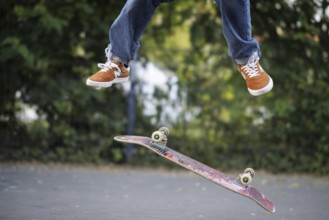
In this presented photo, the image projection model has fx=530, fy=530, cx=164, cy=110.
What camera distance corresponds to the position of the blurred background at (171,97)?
7664 mm

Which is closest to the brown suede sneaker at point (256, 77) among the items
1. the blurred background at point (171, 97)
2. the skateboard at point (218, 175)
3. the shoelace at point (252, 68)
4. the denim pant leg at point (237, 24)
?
the shoelace at point (252, 68)

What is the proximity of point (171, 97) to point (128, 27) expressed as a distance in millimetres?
4555

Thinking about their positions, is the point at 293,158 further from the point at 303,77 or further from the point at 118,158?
the point at 118,158

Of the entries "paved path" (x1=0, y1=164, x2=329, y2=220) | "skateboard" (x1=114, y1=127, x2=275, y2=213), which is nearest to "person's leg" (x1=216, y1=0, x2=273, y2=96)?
"skateboard" (x1=114, y1=127, x2=275, y2=213)

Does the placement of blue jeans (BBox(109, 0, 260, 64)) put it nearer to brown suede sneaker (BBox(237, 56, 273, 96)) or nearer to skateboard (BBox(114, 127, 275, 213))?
brown suede sneaker (BBox(237, 56, 273, 96))

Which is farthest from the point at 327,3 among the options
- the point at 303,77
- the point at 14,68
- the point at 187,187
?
the point at 14,68

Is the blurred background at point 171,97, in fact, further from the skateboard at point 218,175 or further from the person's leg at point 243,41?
the person's leg at point 243,41

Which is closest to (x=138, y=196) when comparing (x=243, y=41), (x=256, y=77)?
(x=256, y=77)

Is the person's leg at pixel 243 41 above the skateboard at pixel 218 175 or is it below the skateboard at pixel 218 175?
above

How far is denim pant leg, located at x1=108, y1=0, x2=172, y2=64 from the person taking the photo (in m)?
3.54

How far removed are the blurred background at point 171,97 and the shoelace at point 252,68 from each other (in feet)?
13.0

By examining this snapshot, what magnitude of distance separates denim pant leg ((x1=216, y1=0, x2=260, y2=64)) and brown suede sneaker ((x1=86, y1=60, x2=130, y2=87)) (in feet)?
2.60

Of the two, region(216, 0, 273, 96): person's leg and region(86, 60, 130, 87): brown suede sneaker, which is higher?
region(216, 0, 273, 96): person's leg

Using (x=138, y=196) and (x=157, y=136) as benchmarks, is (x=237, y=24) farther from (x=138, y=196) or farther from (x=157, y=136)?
(x=138, y=196)
